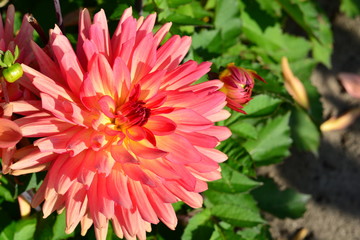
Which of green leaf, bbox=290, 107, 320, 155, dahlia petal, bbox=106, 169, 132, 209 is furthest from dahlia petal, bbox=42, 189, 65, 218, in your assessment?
green leaf, bbox=290, 107, 320, 155

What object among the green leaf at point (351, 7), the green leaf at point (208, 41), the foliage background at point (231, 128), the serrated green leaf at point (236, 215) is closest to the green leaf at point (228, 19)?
the foliage background at point (231, 128)

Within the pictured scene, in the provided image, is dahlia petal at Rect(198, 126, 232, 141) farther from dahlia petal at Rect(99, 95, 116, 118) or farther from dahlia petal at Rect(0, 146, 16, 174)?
dahlia petal at Rect(0, 146, 16, 174)

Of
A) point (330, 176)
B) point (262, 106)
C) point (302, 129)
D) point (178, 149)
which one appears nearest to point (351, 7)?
point (302, 129)

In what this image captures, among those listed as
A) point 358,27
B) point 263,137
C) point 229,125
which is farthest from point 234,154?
point 358,27

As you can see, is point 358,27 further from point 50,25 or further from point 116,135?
point 116,135

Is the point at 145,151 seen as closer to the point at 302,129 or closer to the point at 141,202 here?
the point at 141,202

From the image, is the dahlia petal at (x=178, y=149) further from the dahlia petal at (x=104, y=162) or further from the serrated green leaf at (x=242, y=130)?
the serrated green leaf at (x=242, y=130)

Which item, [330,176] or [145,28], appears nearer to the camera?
[145,28]
